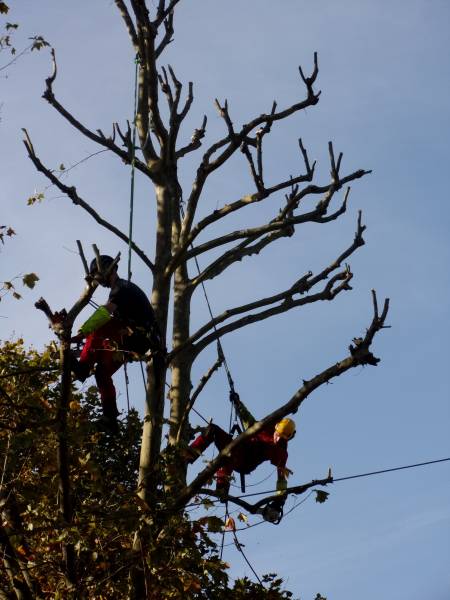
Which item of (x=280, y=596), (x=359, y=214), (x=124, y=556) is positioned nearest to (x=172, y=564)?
(x=124, y=556)

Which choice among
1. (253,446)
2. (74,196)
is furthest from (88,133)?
(253,446)

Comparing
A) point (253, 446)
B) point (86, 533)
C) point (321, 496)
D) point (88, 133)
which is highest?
point (88, 133)

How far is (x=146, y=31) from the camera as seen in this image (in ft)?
30.1

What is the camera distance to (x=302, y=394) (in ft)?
20.5

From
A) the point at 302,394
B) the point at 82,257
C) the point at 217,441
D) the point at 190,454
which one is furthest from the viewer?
the point at 217,441

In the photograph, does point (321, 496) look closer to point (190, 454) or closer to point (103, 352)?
point (190, 454)

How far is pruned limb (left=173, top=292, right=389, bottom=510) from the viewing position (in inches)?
238

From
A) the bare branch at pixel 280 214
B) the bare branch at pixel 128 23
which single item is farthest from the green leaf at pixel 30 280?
the bare branch at pixel 128 23

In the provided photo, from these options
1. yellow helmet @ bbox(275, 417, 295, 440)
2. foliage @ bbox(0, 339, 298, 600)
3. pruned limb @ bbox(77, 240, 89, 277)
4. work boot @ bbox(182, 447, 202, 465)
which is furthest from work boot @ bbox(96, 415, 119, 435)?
pruned limb @ bbox(77, 240, 89, 277)

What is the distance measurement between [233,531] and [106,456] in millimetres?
2661

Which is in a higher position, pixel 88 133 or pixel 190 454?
pixel 88 133

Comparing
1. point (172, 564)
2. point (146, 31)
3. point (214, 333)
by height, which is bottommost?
point (172, 564)

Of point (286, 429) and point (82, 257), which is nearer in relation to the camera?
point (82, 257)

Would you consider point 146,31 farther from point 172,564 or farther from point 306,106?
point 172,564
